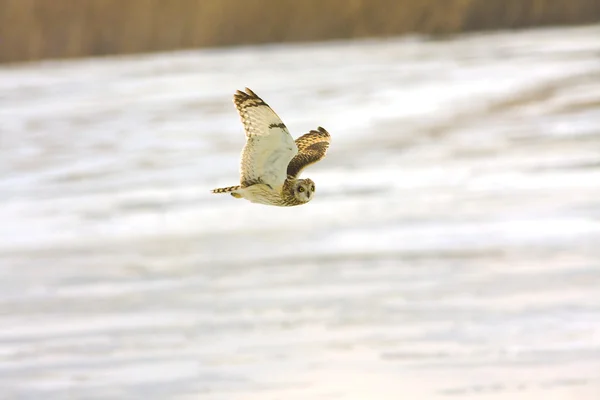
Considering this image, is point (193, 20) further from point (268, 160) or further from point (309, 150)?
point (268, 160)

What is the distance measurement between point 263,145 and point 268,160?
0.25 feet

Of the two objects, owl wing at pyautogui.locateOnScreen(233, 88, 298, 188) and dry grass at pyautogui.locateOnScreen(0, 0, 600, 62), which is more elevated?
dry grass at pyautogui.locateOnScreen(0, 0, 600, 62)

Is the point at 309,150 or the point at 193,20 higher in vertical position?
the point at 193,20

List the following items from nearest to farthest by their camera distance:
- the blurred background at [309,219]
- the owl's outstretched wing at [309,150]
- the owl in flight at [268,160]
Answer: the owl in flight at [268,160] < the owl's outstretched wing at [309,150] < the blurred background at [309,219]

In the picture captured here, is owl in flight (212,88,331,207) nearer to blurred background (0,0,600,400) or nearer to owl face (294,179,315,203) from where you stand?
owl face (294,179,315,203)

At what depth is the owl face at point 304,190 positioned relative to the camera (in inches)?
186

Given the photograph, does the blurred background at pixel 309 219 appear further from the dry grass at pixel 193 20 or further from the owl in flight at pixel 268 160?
the owl in flight at pixel 268 160

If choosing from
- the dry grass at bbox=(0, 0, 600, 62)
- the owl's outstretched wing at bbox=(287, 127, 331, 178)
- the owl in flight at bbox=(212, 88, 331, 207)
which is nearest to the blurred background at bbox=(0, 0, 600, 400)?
Answer: the dry grass at bbox=(0, 0, 600, 62)

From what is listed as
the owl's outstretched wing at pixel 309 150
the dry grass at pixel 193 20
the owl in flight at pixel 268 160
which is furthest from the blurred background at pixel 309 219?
the owl in flight at pixel 268 160

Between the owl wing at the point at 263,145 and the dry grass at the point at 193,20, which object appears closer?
the owl wing at the point at 263,145

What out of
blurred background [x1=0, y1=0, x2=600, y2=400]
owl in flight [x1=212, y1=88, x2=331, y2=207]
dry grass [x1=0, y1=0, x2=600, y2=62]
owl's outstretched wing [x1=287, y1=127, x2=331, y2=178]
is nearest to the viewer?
owl in flight [x1=212, y1=88, x2=331, y2=207]

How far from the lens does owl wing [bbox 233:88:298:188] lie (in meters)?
4.73

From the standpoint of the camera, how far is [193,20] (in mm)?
21938

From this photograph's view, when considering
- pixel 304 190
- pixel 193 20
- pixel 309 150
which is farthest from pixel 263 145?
pixel 193 20
